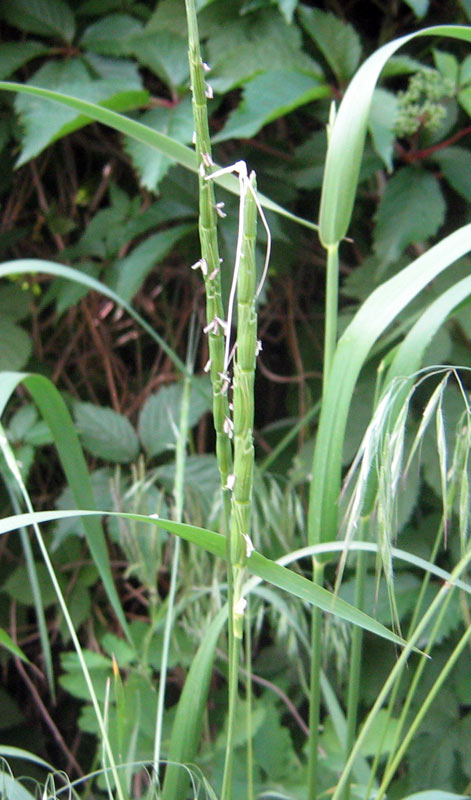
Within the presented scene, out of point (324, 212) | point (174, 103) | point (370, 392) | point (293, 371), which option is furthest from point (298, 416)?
point (324, 212)

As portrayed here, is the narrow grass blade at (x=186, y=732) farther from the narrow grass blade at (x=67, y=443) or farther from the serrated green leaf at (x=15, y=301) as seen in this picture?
the serrated green leaf at (x=15, y=301)

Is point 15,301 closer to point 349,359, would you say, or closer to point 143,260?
point 143,260

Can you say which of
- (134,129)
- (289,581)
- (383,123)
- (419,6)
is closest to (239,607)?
(289,581)

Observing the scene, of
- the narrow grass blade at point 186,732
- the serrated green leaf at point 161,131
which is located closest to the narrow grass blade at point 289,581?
the narrow grass blade at point 186,732

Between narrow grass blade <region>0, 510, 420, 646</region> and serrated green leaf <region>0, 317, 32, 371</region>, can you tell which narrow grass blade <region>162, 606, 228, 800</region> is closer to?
narrow grass blade <region>0, 510, 420, 646</region>

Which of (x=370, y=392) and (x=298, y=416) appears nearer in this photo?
(x=370, y=392)

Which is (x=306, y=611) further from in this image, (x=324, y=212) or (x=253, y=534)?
(x=324, y=212)
